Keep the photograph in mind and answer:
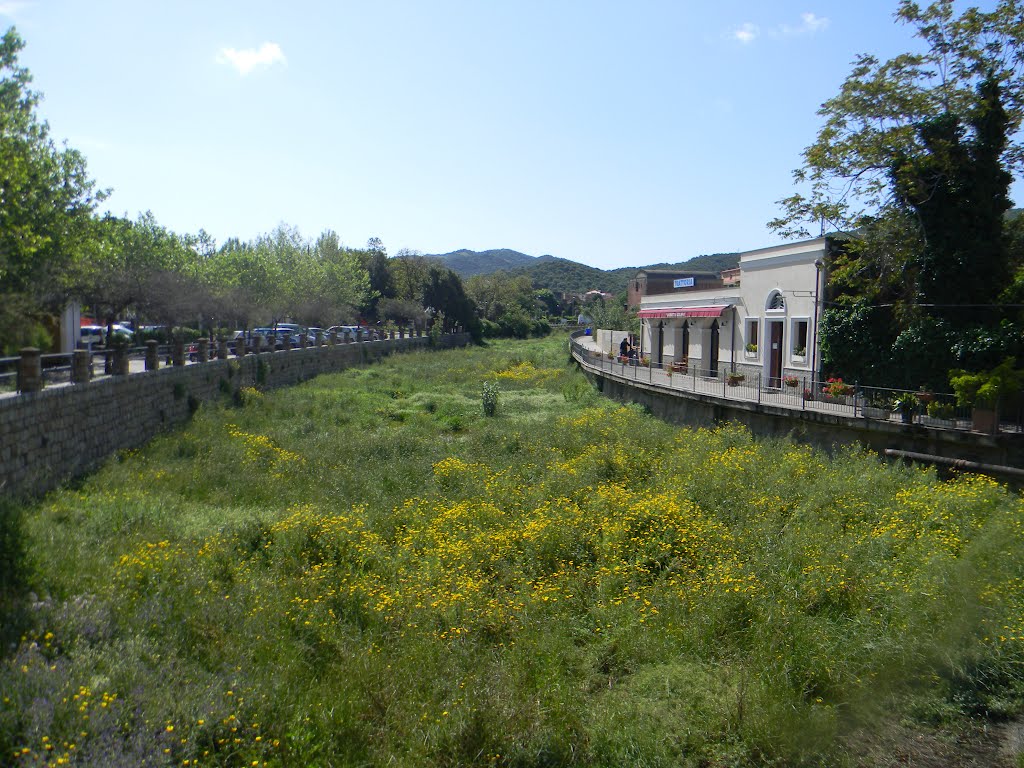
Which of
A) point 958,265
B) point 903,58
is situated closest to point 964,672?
point 958,265

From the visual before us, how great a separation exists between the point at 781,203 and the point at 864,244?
2.50 m

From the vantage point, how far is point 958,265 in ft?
54.7

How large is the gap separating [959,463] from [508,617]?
10.4 metres

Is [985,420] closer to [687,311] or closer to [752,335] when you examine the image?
[752,335]

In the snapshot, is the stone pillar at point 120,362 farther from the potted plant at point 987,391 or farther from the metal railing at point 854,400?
the potted plant at point 987,391

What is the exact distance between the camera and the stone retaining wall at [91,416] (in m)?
12.2

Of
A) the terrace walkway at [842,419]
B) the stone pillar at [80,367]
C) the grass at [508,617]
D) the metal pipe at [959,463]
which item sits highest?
the stone pillar at [80,367]

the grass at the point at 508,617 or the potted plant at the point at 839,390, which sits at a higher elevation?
the potted plant at the point at 839,390

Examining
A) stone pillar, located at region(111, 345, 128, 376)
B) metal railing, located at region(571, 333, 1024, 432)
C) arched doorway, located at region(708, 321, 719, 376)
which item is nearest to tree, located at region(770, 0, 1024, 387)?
metal railing, located at region(571, 333, 1024, 432)

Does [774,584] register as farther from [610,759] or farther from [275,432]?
[275,432]

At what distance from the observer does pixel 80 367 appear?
14875 millimetres

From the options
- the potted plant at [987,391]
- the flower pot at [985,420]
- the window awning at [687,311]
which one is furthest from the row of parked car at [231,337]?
the flower pot at [985,420]

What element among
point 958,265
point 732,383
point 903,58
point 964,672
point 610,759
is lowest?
point 610,759

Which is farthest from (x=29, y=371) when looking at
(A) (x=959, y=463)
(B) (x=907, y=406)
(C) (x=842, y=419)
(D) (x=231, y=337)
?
(D) (x=231, y=337)
